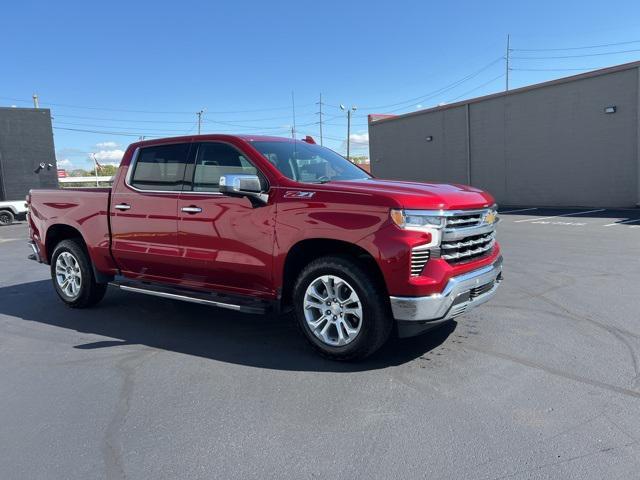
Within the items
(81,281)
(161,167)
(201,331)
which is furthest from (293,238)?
(81,281)

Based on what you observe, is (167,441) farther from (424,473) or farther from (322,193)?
(322,193)

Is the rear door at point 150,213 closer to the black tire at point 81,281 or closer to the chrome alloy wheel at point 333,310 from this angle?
the black tire at point 81,281

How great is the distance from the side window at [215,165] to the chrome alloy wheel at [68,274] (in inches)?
91.2

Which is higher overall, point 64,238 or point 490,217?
point 490,217

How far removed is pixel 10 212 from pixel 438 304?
23509 mm

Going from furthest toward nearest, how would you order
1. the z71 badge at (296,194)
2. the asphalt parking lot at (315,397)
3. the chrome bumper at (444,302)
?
the z71 badge at (296,194) → the chrome bumper at (444,302) → the asphalt parking lot at (315,397)

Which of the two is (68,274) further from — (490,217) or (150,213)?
(490,217)

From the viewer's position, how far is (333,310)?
14.6ft

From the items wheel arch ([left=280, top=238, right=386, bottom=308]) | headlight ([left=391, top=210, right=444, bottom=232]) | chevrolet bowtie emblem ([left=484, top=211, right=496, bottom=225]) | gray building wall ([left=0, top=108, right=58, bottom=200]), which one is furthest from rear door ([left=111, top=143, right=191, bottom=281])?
gray building wall ([left=0, top=108, right=58, bottom=200])

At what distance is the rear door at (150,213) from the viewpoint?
5.57 m

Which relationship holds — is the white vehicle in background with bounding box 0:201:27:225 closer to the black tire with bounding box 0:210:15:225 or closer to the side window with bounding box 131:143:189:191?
the black tire with bounding box 0:210:15:225

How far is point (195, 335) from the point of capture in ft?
18.0

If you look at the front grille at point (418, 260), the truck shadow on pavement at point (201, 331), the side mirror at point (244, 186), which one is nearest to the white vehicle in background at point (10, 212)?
the truck shadow on pavement at point (201, 331)

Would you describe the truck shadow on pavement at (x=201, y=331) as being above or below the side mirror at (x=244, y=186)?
below
